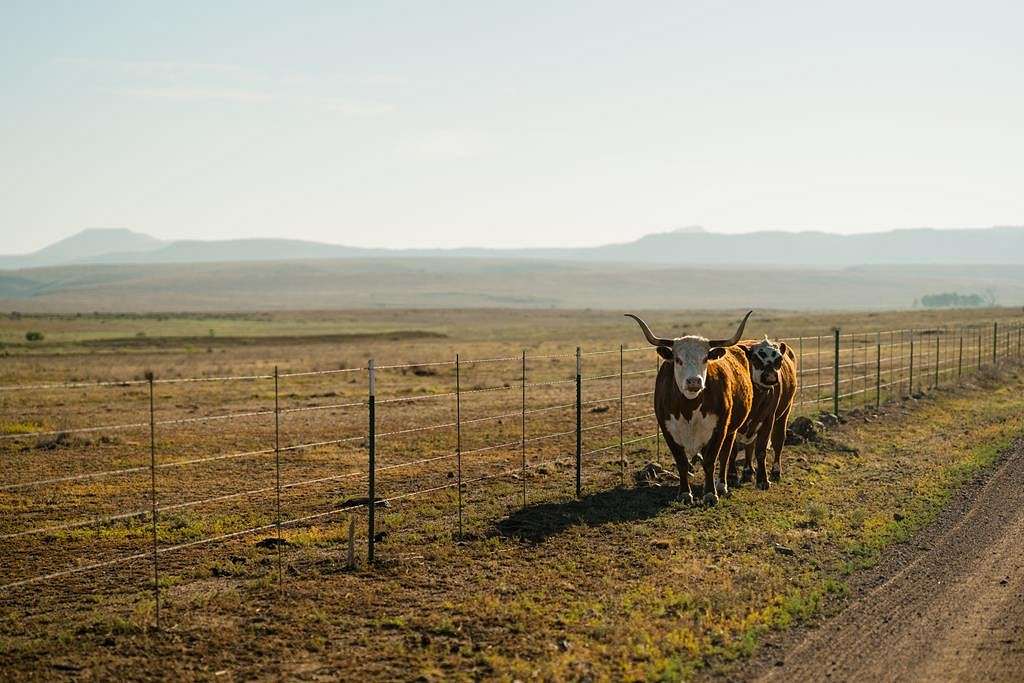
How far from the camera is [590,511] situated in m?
13.6

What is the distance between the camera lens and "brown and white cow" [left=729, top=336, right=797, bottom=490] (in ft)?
51.4

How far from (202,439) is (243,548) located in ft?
33.3

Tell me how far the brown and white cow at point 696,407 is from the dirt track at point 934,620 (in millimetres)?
2980

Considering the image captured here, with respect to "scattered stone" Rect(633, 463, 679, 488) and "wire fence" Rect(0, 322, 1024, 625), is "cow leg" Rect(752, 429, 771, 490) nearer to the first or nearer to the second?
"scattered stone" Rect(633, 463, 679, 488)

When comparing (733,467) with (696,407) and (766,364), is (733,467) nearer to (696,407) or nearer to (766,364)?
(766,364)

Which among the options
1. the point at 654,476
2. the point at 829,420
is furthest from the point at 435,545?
the point at 829,420

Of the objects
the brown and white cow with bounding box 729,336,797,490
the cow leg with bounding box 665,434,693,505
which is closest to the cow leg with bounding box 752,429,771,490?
the brown and white cow with bounding box 729,336,797,490

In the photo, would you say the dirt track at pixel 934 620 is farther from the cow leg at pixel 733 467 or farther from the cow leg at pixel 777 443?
the cow leg at pixel 777 443

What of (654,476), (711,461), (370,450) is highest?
(370,450)

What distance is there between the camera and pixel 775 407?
1614cm

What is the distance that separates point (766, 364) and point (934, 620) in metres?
7.04

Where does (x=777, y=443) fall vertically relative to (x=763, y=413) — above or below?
below

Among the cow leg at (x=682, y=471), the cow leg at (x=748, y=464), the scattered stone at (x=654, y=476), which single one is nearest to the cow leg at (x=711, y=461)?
the cow leg at (x=682, y=471)

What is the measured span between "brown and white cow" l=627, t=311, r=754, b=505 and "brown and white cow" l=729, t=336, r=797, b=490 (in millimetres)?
1018
